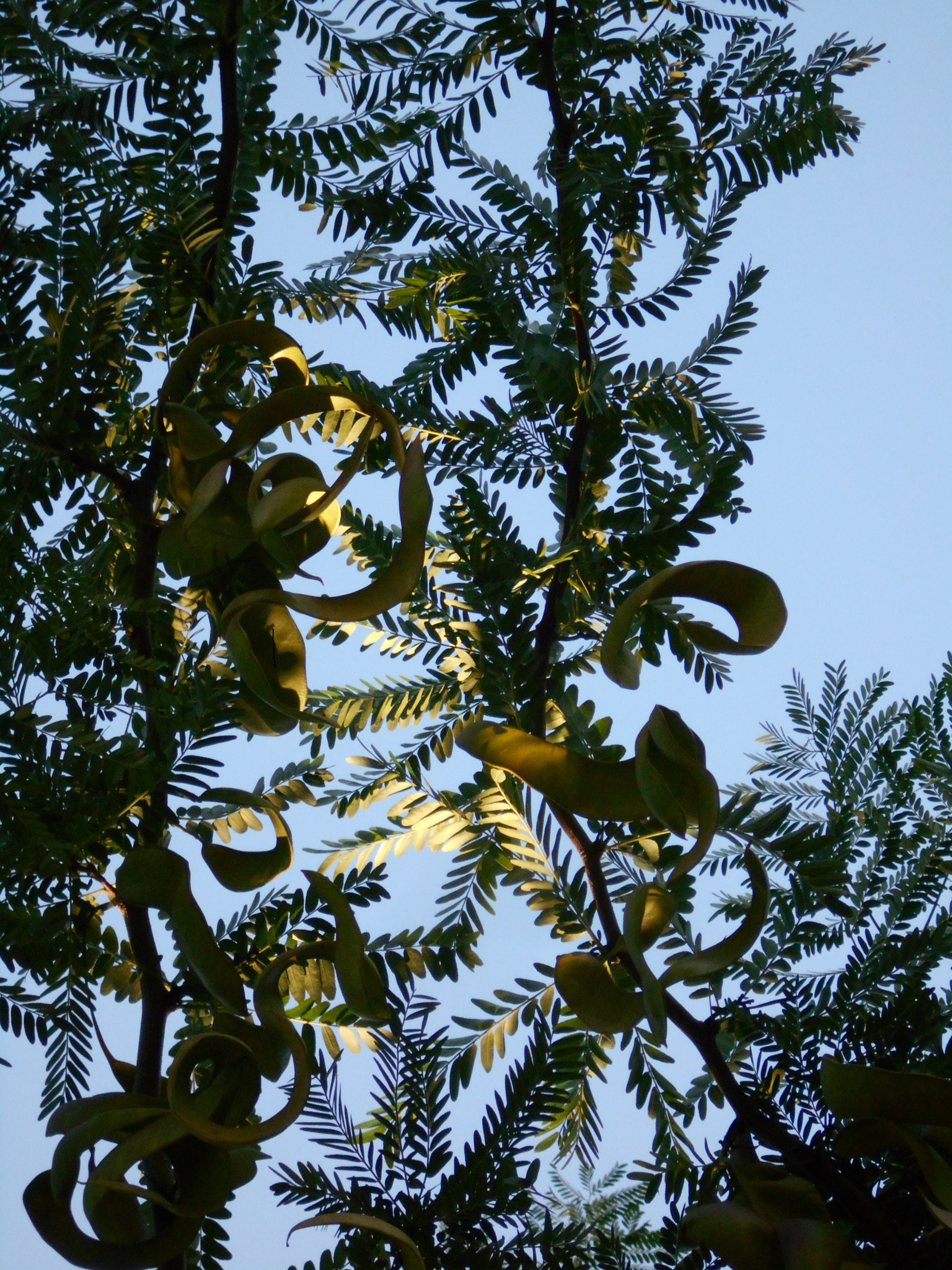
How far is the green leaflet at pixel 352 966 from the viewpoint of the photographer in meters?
0.29

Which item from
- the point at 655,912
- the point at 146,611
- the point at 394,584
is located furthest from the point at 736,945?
the point at 146,611

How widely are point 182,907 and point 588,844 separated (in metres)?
0.15

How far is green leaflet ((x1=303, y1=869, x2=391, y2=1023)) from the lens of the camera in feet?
0.94

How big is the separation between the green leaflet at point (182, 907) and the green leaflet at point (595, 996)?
0.10 metres

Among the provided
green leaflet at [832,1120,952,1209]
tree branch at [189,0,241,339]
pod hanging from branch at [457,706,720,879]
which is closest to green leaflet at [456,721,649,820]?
pod hanging from branch at [457,706,720,879]

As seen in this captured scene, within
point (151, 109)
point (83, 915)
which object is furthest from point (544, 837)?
point (151, 109)

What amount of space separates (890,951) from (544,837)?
0.15 metres

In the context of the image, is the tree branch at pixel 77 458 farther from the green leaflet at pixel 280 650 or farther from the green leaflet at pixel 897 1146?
the green leaflet at pixel 897 1146

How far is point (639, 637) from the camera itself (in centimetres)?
46

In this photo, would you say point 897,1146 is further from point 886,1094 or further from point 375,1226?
point 375,1226

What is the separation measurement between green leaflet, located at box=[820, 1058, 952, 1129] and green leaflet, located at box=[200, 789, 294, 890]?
0.56ft

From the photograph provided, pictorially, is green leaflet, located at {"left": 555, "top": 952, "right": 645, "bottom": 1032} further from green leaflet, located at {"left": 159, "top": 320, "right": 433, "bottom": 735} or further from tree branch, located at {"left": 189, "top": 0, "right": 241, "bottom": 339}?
tree branch, located at {"left": 189, "top": 0, "right": 241, "bottom": 339}

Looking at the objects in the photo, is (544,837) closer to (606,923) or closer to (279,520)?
(606,923)

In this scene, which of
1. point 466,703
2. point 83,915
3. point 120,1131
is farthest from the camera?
point 466,703
